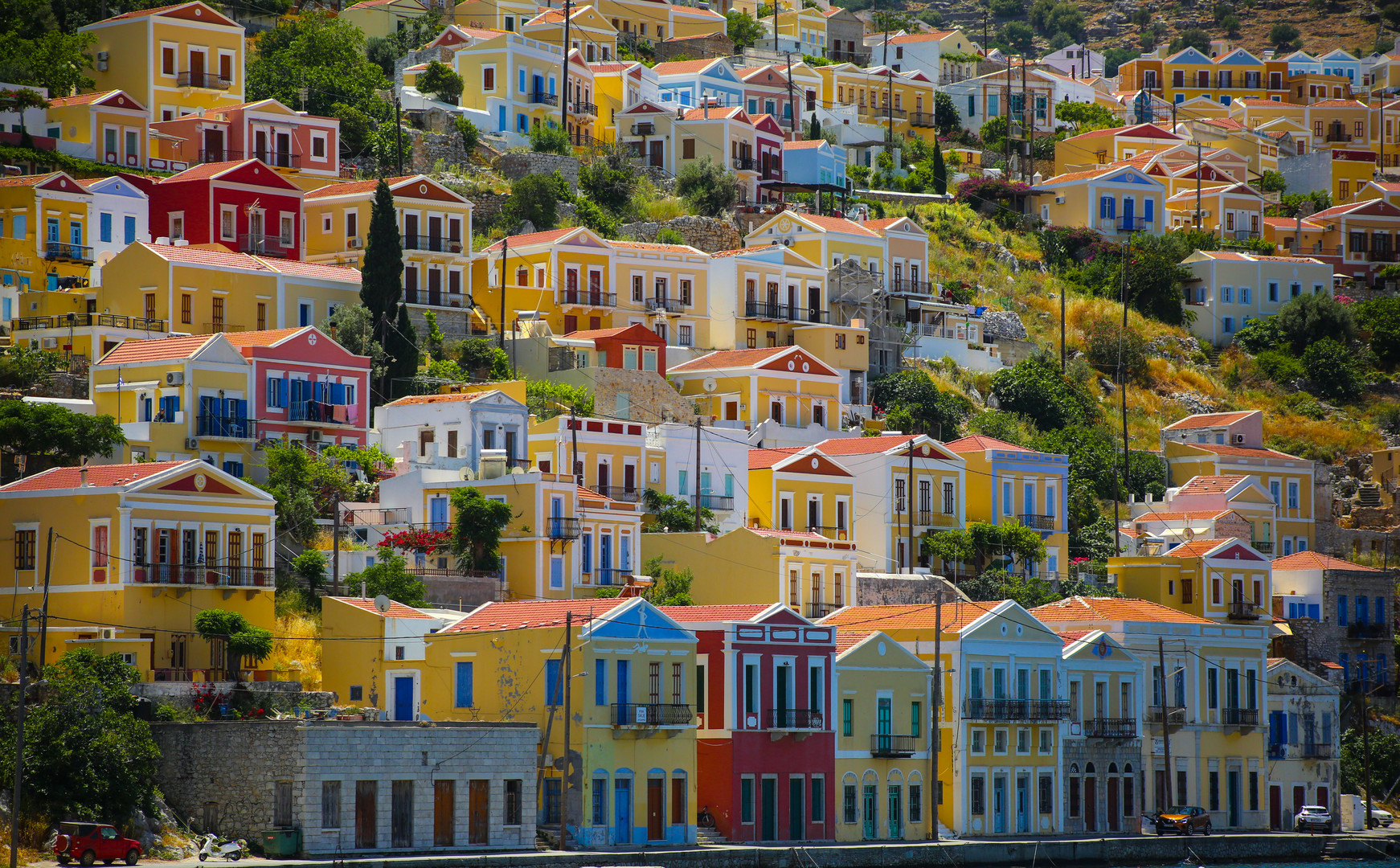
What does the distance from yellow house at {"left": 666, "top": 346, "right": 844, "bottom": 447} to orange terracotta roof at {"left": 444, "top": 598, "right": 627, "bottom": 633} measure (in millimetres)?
27281

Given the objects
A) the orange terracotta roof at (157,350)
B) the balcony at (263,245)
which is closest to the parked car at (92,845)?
the orange terracotta roof at (157,350)

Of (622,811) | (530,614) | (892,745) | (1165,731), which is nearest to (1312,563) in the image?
(1165,731)

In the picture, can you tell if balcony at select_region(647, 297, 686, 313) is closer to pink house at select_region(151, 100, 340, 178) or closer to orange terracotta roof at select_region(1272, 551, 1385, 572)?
pink house at select_region(151, 100, 340, 178)

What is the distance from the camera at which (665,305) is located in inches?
3669

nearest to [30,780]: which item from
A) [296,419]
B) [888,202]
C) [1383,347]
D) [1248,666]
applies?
[296,419]

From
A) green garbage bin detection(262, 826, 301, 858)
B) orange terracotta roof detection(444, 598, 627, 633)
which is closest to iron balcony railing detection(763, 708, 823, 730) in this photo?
orange terracotta roof detection(444, 598, 627, 633)

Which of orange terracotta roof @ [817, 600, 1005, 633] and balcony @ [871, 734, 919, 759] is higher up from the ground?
orange terracotta roof @ [817, 600, 1005, 633]

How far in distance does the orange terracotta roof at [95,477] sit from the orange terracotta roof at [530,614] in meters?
8.66

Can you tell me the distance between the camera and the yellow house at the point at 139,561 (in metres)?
54.4

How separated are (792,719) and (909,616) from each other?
8692mm

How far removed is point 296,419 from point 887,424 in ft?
102

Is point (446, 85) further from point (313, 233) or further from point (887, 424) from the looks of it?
point (887, 424)

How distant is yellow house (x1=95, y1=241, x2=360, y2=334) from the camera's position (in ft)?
244

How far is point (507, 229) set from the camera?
9769 cm
